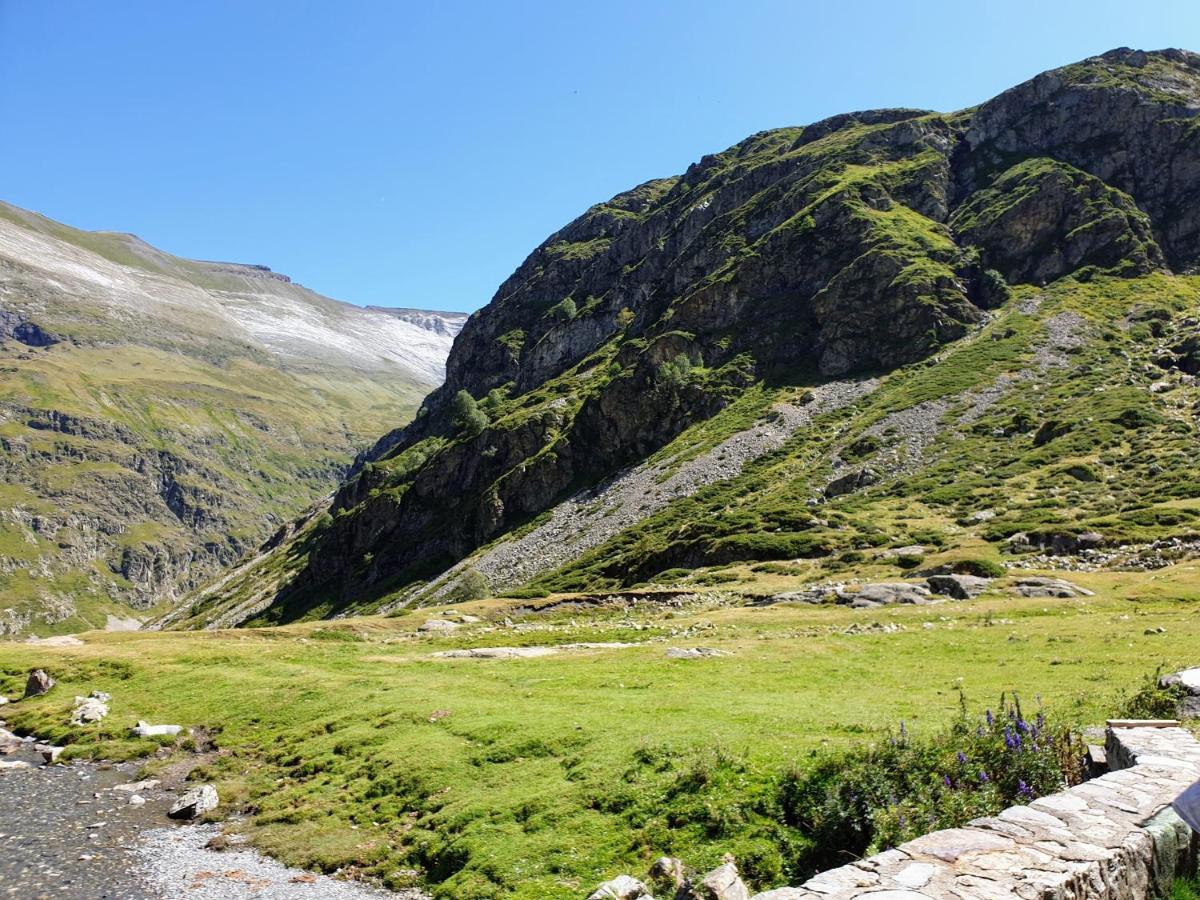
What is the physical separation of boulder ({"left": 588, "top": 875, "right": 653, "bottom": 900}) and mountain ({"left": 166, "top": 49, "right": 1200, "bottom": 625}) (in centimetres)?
5386

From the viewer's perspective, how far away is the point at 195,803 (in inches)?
906

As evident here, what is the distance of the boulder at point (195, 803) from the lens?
74.7 ft

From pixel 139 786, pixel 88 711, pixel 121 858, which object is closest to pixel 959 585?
pixel 139 786

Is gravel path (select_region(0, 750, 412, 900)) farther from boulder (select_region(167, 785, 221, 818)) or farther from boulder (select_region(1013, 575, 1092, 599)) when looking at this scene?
boulder (select_region(1013, 575, 1092, 599))

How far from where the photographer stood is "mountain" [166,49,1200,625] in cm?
8038

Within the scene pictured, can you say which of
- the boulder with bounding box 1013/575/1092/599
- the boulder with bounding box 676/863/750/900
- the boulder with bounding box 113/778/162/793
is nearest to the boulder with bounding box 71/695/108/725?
the boulder with bounding box 113/778/162/793

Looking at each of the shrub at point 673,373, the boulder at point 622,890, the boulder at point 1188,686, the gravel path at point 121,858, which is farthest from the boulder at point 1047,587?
the shrub at point 673,373

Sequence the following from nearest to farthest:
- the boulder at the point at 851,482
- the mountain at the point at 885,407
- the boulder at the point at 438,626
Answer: the boulder at the point at 438,626 → the mountain at the point at 885,407 → the boulder at the point at 851,482

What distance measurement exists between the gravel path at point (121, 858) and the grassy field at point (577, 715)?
3.30ft

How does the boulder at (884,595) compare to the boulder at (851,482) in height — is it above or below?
below

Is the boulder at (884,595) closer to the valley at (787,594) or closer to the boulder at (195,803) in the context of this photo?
the valley at (787,594)

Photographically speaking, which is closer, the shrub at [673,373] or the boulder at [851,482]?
the boulder at [851,482]

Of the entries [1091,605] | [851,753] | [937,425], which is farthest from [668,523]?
[851,753]

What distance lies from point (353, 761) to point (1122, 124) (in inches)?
8904
